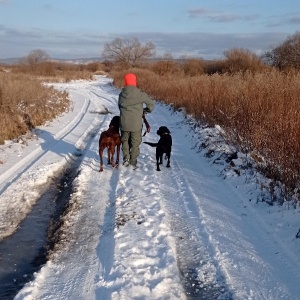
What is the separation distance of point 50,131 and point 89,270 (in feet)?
33.2

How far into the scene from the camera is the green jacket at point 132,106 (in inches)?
338

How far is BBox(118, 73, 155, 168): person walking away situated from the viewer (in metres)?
8.59

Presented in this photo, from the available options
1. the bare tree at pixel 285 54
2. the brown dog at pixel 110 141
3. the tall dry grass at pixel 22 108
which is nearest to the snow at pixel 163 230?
the brown dog at pixel 110 141

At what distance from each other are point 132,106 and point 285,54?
24600 millimetres

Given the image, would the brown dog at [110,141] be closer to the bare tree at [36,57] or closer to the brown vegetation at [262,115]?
the brown vegetation at [262,115]

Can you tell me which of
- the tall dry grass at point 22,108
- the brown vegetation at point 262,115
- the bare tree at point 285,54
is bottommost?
the tall dry grass at point 22,108

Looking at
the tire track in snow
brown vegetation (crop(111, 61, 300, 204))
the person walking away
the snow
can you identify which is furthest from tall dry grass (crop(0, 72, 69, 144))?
the tire track in snow

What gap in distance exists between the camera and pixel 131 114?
8.71 m

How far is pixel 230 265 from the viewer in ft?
14.5

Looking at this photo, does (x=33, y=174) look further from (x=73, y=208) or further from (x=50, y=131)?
(x=50, y=131)

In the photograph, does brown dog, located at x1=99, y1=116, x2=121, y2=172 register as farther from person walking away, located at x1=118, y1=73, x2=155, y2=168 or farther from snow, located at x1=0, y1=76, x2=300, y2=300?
snow, located at x1=0, y1=76, x2=300, y2=300

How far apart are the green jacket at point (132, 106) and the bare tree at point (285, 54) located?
67.6 feet

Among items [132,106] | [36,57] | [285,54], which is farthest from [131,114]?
[36,57]

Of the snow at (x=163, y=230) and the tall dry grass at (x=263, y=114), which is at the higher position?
the tall dry grass at (x=263, y=114)
